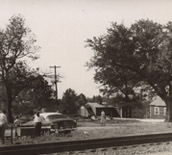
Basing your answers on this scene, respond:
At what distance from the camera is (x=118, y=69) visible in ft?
143

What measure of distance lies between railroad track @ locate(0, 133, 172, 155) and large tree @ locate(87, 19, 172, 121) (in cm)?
2464

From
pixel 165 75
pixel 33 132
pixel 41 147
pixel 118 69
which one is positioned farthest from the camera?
pixel 118 69

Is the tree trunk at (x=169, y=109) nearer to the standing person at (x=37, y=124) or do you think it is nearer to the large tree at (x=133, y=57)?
the large tree at (x=133, y=57)

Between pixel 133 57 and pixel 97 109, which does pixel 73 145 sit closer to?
pixel 133 57

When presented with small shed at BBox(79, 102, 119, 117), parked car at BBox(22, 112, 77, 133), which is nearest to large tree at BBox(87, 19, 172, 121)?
parked car at BBox(22, 112, 77, 133)

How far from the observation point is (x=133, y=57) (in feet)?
139

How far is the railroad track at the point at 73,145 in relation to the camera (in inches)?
486

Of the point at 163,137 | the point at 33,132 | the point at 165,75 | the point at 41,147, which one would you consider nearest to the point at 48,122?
the point at 33,132

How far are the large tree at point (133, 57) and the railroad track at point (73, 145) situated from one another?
2464cm

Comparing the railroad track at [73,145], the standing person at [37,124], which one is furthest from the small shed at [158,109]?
the railroad track at [73,145]

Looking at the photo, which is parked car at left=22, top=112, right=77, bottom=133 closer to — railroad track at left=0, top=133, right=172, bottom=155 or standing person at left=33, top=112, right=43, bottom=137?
standing person at left=33, top=112, right=43, bottom=137

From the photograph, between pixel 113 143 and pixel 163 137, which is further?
pixel 163 137

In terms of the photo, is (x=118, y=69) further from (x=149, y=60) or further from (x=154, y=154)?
(x=154, y=154)

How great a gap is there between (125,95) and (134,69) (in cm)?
2970
